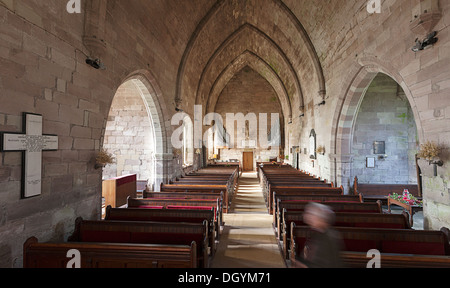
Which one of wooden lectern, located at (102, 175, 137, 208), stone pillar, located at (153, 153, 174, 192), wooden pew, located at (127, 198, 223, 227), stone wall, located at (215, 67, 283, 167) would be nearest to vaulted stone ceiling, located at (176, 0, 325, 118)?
stone pillar, located at (153, 153, 174, 192)

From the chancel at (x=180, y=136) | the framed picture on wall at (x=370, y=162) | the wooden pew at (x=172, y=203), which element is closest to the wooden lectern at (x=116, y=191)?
the chancel at (x=180, y=136)

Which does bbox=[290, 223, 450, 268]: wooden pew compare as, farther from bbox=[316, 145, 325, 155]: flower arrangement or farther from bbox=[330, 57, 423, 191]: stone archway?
bbox=[316, 145, 325, 155]: flower arrangement

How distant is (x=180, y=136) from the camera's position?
29.8ft

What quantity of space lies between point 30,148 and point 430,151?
5.80m

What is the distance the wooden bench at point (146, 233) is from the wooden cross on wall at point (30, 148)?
805mm

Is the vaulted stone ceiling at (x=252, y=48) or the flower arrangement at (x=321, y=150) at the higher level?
the vaulted stone ceiling at (x=252, y=48)

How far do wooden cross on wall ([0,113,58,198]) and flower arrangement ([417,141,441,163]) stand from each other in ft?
18.9

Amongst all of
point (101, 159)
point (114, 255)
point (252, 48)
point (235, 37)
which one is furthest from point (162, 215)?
point (252, 48)

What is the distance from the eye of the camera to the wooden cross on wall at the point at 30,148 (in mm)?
2916

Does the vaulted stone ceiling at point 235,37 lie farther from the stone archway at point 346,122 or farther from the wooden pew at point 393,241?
the wooden pew at point 393,241

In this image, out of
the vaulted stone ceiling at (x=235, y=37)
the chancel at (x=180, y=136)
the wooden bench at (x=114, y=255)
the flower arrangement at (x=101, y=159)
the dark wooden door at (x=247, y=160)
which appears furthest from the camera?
the dark wooden door at (x=247, y=160)

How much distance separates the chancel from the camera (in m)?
2.88

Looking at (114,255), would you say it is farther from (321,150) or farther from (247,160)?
(247,160)
